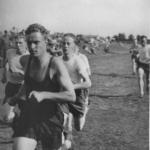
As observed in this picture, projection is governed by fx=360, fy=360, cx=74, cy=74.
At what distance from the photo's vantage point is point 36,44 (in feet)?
6.02

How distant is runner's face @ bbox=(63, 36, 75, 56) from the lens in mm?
2871

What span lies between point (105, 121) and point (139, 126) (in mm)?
424

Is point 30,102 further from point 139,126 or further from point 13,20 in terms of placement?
point 139,126

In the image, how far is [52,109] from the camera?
6.18 ft

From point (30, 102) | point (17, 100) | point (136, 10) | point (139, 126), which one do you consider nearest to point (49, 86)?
point (30, 102)

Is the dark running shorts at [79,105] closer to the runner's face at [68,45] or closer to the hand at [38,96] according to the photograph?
the runner's face at [68,45]

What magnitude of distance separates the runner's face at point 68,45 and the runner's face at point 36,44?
101 centimetres

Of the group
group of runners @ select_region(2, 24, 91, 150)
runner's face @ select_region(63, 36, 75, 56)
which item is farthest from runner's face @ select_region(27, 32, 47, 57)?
runner's face @ select_region(63, 36, 75, 56)

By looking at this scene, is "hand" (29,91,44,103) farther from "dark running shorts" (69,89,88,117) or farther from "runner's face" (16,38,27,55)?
"runner's face" (16,38,27,55)

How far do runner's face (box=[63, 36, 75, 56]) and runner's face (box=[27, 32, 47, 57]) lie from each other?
1.01 metres

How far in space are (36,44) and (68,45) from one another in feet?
3.45

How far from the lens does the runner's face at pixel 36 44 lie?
6.00 ft

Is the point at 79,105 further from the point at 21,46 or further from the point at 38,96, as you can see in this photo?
the point at 38,96

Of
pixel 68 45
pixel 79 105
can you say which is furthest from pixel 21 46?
pixel 79 105
